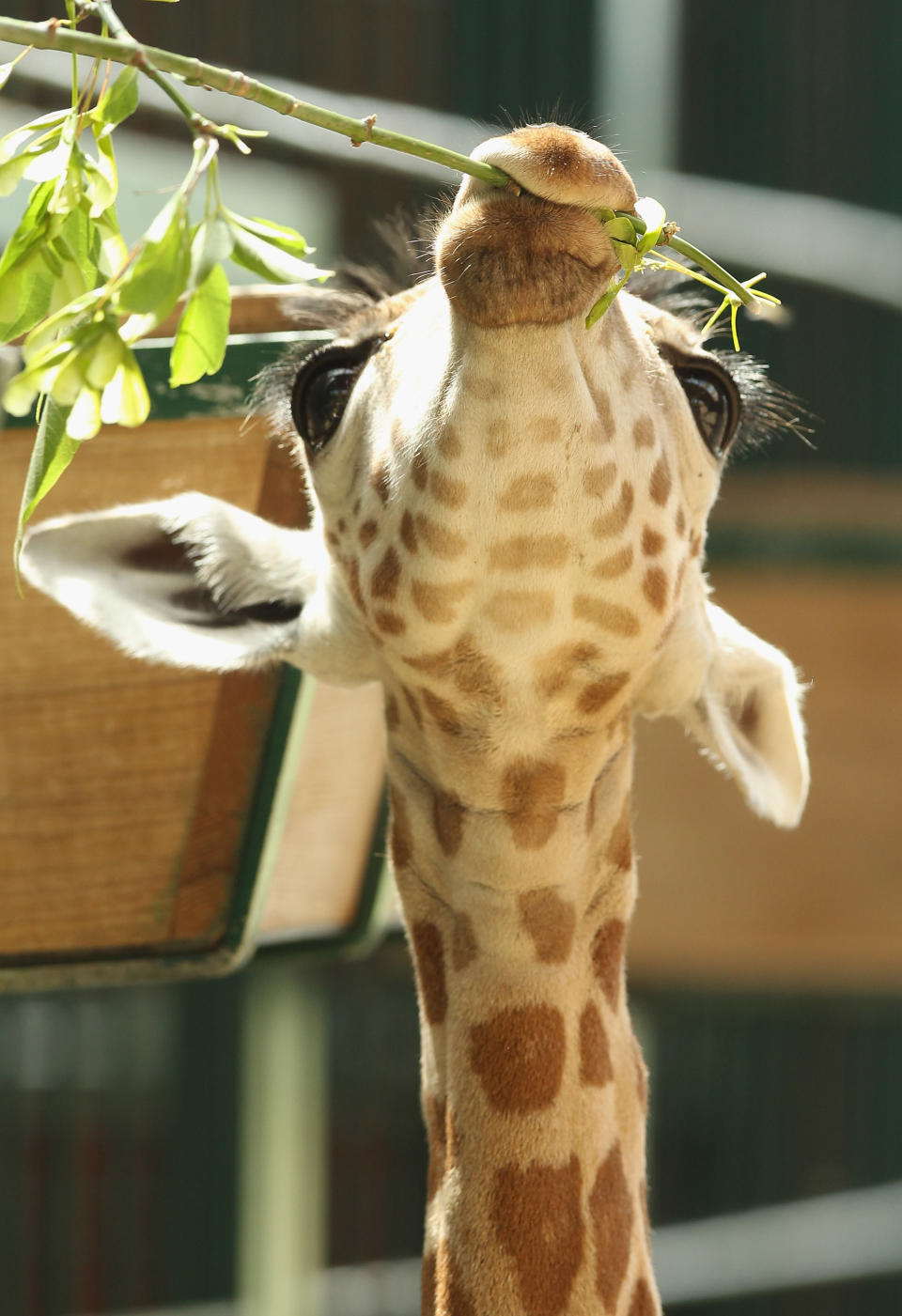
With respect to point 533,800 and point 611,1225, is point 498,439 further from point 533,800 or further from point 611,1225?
point 611,1225

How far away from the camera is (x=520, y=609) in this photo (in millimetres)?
1254

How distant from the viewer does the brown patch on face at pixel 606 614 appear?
1.28m

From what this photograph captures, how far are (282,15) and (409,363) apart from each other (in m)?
4.65

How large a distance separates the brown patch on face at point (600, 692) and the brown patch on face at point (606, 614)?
0.05 metres

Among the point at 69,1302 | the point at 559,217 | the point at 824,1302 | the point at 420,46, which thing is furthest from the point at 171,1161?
the point at 559,217

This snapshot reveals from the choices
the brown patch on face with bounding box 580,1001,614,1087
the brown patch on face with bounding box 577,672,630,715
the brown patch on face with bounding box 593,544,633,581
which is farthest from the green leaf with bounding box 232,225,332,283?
the brown patch on face with bounding box 580,1001,614,1087

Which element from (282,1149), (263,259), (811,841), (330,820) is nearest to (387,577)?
(263,259)

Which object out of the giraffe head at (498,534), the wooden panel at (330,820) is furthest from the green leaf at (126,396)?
the wooden panel at (330,820)

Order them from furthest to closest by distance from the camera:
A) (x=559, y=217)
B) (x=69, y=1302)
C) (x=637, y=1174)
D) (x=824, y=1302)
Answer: (x=824, y=1302) < (x=69, y=1302) < (x=637, y=1174) < (x=559, y=217)

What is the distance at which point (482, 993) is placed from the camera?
1408 millimetres

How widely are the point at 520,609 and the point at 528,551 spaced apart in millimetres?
56

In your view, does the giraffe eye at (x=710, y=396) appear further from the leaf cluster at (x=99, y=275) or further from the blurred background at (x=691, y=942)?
the blurred background at (x=691, y=942)

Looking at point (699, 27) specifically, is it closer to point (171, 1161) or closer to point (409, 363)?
point (171, 1161)

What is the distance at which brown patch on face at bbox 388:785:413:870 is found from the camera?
152 cm
